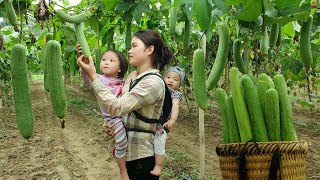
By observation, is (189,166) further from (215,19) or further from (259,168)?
(259,168)

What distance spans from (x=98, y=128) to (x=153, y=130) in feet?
19.4

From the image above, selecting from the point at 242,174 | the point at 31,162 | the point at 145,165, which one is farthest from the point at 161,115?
the point at 31,162

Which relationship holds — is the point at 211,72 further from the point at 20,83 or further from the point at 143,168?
the point at 20,83

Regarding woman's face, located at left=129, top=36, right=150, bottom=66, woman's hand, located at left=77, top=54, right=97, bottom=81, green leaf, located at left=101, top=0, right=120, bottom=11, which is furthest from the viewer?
green leaf, located at left=101, top=0, right=120, bottom=11

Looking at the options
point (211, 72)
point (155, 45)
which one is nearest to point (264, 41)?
point (211, 72)

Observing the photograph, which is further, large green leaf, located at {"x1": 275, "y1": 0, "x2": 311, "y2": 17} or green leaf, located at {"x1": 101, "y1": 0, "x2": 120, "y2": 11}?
green leaf, located at {"x1": 101, "y1": 0, "x2": 120, "y2": 11}

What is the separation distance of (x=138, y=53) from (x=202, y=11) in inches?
28.4

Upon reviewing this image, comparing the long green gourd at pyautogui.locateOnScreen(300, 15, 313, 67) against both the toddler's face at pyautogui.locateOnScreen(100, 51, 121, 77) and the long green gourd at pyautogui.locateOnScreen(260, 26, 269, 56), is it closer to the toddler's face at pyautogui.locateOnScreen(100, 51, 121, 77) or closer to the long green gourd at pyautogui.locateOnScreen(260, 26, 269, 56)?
the long green gourd at pyautogui.locateOnScreen(260, 26, 269, 56)

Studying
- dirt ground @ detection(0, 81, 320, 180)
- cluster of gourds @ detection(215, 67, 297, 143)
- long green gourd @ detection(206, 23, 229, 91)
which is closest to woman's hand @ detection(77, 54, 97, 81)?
long green gourd @ detection(206, 23, 229, 91)

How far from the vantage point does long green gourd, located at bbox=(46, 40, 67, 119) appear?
194 centimetres

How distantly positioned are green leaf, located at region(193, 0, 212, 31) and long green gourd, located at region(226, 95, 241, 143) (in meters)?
0.43

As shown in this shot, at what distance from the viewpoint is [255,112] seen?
2055mm

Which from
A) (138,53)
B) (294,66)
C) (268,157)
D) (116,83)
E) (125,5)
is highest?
(125,5)

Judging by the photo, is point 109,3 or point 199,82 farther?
point 109,3
